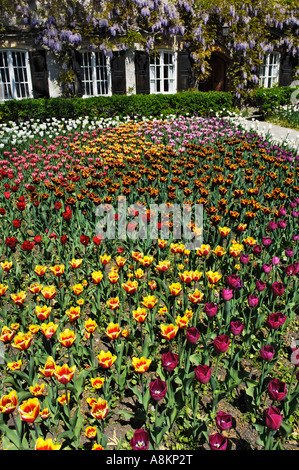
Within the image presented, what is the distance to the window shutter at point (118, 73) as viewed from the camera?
41.4ft

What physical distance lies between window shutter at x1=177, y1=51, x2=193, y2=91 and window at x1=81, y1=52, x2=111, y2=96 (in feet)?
9.18

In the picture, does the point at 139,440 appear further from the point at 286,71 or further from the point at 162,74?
the point at 286,71

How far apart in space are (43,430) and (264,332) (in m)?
1.68

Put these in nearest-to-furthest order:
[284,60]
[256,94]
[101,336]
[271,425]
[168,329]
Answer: [271,425]
[168,329]
[101,336]
[256,94]
[284,60]

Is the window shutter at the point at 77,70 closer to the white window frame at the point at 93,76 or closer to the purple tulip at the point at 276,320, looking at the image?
the white window frame at the point at 93,76

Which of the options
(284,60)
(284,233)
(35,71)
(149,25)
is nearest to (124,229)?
(284,233)

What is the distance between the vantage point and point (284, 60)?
16453mm

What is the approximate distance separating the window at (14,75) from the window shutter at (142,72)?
360 cm

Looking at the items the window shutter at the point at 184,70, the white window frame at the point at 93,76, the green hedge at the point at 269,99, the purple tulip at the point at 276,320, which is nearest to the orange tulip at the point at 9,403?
the purple tulip at the point at 276,320

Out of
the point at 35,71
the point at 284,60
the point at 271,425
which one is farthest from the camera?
the point at 284,60

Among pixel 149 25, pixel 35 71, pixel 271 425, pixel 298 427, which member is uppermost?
pixel 149 25

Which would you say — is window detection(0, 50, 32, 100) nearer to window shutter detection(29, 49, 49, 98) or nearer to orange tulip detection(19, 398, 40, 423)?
window shutter detection(29, 49, 49, 98)

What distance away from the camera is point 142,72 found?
13.1 meters
